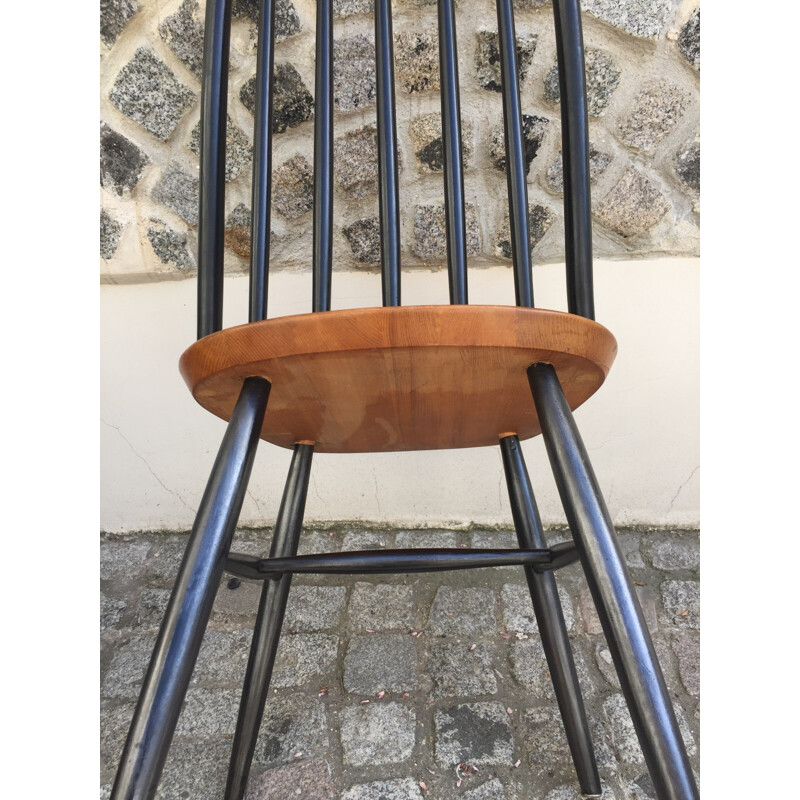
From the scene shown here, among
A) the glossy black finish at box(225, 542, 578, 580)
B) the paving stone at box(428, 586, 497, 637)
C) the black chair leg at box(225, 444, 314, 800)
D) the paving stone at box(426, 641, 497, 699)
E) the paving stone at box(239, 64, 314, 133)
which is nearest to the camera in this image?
the glossy black finish at box(225, 542, 578, 580)

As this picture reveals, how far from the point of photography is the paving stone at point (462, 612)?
1020 millimetres

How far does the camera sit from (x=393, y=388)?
0.53 metres

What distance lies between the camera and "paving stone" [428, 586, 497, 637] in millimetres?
1020

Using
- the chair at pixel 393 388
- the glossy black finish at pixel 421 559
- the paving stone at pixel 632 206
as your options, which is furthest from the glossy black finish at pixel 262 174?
the paving stone at pixel 632 206

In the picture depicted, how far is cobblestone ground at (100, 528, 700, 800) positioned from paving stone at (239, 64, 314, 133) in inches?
35.6

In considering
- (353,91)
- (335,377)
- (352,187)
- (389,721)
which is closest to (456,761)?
(389,721)

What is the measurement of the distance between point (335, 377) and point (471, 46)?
0.95 m

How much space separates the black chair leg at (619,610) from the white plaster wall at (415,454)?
77cm

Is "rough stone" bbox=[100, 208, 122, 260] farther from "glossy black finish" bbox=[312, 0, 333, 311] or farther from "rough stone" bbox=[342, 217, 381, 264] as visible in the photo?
"glossy black finish" bbox=[312, 0, 333, 311]

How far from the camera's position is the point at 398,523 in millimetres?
1297

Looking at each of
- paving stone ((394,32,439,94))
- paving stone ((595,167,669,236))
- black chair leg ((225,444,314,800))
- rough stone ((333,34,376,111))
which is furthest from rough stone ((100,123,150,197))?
paving stone ((595,167,669,236))

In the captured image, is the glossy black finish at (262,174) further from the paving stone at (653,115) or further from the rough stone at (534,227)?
the paving stone at (653,115)
